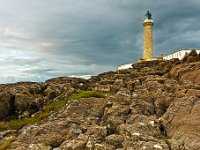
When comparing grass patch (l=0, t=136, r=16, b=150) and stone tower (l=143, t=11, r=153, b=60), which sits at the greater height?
stone tower (l=143, t=11, r=153, b=60)

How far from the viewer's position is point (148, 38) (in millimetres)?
134000

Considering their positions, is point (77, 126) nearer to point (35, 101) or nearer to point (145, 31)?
point (35, 101)

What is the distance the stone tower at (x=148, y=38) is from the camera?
132 metres

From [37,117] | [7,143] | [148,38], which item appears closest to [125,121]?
[7,143]

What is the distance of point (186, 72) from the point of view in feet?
179

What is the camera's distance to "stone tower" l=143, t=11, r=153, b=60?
132m

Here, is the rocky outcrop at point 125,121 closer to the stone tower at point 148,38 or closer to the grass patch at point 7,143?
the grass patch at point 7,143

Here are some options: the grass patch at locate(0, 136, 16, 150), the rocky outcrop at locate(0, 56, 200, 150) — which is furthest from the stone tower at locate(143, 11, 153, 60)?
the grass patch at locate(0, 136, 16, 150)

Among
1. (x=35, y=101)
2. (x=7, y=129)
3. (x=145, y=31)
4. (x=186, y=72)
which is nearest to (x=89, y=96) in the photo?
(x=35, y=101)

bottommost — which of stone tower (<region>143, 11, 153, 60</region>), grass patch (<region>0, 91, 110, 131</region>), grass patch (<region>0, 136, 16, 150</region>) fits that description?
grass patch (<region>0, 136, 16, 150</region>)

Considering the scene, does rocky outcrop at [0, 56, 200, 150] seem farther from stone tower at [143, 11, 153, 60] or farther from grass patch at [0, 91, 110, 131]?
Answer: stone tower at [143, 11, 153, 60]

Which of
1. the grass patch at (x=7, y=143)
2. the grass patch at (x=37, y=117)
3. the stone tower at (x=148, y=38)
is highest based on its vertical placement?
the stone tower at (x=148, y=38)

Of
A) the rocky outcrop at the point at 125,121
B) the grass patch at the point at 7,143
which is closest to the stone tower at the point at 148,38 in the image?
the rocky outcrop at the point at 125,121

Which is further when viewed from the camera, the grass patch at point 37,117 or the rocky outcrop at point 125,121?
the grass patch at point 37,117
